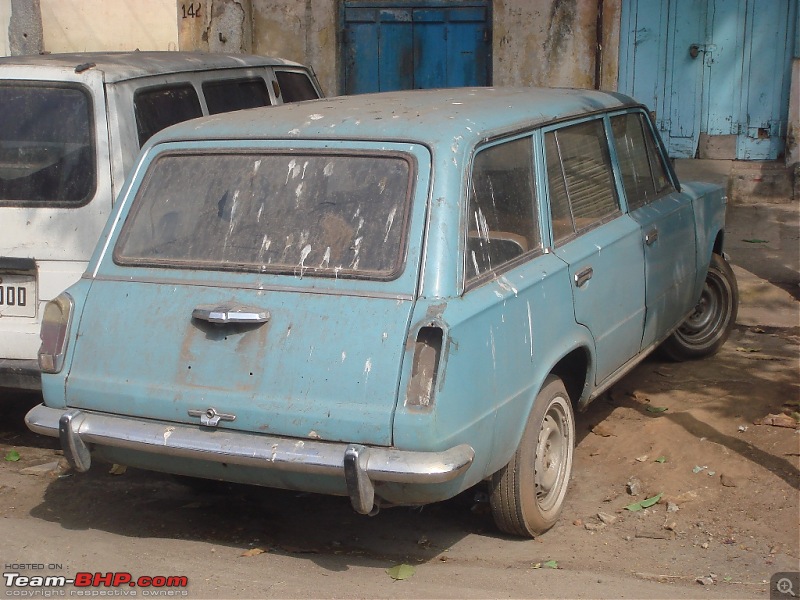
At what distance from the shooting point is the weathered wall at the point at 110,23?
1184cm

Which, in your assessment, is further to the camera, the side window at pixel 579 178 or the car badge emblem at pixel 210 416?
the side window at pixel 579 178

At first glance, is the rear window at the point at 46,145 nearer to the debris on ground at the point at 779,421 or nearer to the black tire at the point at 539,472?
the black tire at the point at 539,472

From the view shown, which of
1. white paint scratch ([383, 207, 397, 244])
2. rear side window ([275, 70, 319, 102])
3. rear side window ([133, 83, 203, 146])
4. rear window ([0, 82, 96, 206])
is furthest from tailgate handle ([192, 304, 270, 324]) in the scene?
rear side window ([275, 70, 319, 102])

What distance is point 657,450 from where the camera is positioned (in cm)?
534

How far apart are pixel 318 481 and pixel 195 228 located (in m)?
1.19

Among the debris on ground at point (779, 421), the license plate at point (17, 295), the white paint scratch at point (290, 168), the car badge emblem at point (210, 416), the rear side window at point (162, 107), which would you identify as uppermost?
the rear side window at point (162, 107)

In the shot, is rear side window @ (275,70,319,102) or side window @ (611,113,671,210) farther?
rear side window @ (275,70,319,102)

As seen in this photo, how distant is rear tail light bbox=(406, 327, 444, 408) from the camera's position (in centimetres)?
358

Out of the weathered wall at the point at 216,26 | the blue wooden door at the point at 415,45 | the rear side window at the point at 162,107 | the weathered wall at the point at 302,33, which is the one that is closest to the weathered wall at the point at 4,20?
the weathered wall at the point at 216,26

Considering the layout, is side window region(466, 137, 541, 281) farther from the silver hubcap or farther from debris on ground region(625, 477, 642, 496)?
debris on ground region(625, 477, 642, 496)

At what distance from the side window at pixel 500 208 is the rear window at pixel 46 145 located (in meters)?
2.07

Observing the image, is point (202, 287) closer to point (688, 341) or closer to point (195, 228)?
point (195, 228)

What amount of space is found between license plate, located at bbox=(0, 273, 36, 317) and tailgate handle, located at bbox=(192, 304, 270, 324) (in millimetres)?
1624

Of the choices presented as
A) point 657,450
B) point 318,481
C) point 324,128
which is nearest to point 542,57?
point 657,450
